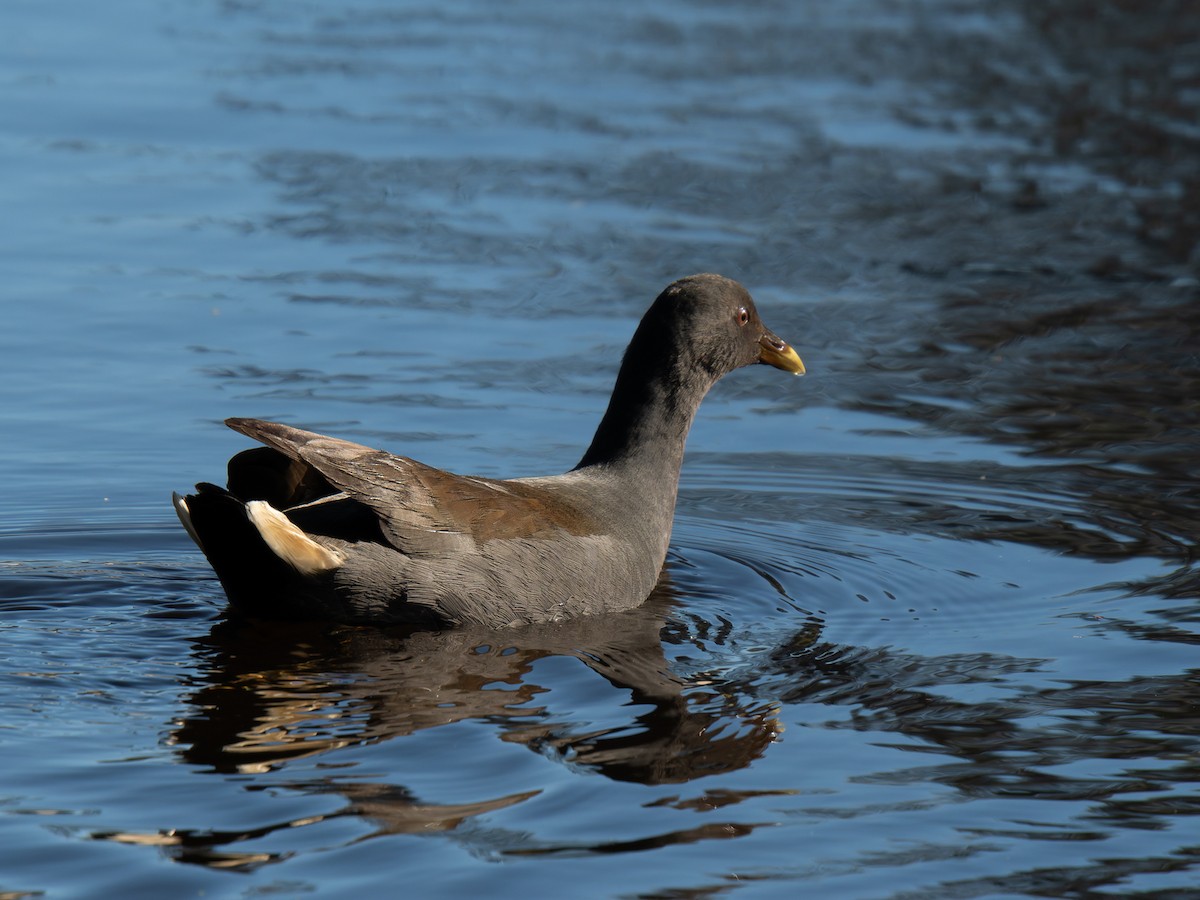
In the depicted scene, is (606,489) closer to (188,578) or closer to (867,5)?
(188,578)

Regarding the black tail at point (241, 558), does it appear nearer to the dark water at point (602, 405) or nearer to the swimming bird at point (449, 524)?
the swimming bird at point (449, 524)

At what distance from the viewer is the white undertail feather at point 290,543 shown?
6312 mm

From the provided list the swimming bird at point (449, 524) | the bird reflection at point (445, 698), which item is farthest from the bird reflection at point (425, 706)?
the swimming bird at point (449, 524)

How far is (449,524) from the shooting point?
6.67 m

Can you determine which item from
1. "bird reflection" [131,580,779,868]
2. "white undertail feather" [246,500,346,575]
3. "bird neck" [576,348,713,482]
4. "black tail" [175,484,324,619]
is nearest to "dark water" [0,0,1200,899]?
"bird reflection" [131,580,779,868]

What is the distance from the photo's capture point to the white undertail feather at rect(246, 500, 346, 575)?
20.7ft

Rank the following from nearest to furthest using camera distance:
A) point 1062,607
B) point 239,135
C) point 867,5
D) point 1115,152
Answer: point 1062,607
point 239,135
point 1115,152
point 867,5

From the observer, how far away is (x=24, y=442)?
340 inches

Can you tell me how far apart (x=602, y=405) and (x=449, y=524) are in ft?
9.46

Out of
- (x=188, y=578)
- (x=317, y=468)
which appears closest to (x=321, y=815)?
(x=317, y=468)

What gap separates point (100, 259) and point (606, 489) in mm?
4809

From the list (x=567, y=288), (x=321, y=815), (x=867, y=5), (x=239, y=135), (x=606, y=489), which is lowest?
(x=321, y=815)

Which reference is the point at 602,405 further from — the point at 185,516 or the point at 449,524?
the point at 185,516

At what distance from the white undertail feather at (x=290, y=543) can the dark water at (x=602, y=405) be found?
298 mm
